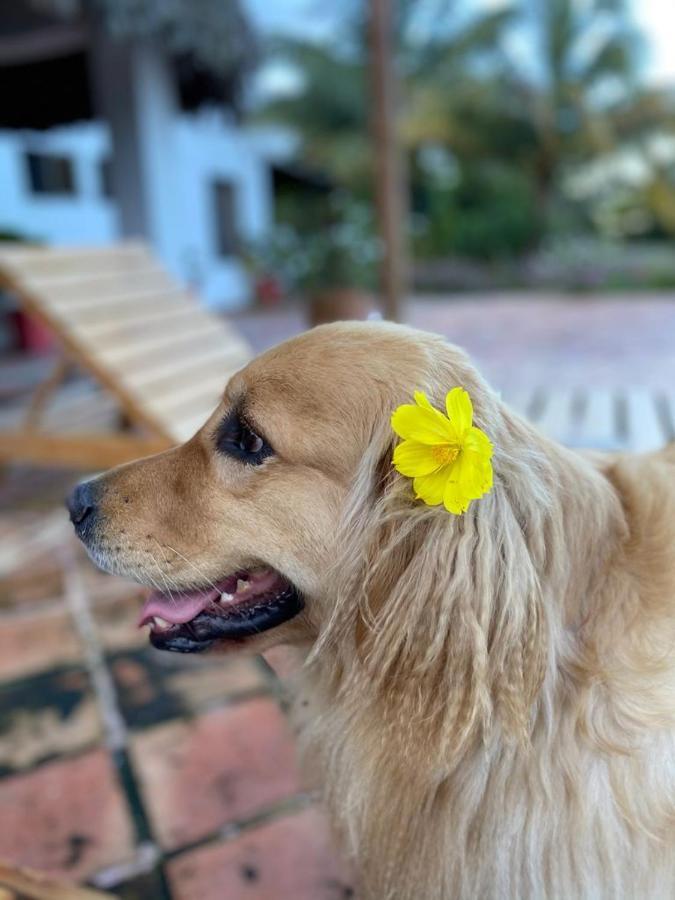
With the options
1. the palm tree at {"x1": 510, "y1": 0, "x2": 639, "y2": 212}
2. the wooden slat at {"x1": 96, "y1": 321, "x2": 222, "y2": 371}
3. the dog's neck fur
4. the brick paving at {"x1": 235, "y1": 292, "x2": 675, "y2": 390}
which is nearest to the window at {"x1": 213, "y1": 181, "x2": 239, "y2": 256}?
the brick paving at {"x1": 235, "y1": 292, "x2": 675, "y2": 390}

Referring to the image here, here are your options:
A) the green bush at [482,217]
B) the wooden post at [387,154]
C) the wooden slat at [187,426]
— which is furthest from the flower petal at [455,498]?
the green bush at [482,217]

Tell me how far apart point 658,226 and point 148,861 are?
23.6 metres

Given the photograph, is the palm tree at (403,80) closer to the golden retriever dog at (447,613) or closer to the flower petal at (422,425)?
the golden retriever dog at (447,613)

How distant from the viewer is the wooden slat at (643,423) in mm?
3094

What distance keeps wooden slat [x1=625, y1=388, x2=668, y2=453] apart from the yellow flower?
181cm

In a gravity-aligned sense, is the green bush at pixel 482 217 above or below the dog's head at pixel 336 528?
above

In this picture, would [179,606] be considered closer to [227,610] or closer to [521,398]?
[227,610]

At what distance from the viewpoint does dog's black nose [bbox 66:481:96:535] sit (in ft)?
5.29

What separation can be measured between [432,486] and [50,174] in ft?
42.5

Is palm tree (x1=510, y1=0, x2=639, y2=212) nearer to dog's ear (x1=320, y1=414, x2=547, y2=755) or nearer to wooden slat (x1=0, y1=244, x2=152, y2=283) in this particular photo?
wooden slat (x1=0, y1=244, x2=152, y2=283)

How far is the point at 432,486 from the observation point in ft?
3.90

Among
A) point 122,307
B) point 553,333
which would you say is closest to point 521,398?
point 122,307

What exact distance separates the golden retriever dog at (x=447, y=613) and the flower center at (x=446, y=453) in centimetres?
11

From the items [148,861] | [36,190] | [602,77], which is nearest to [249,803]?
[148,861]
